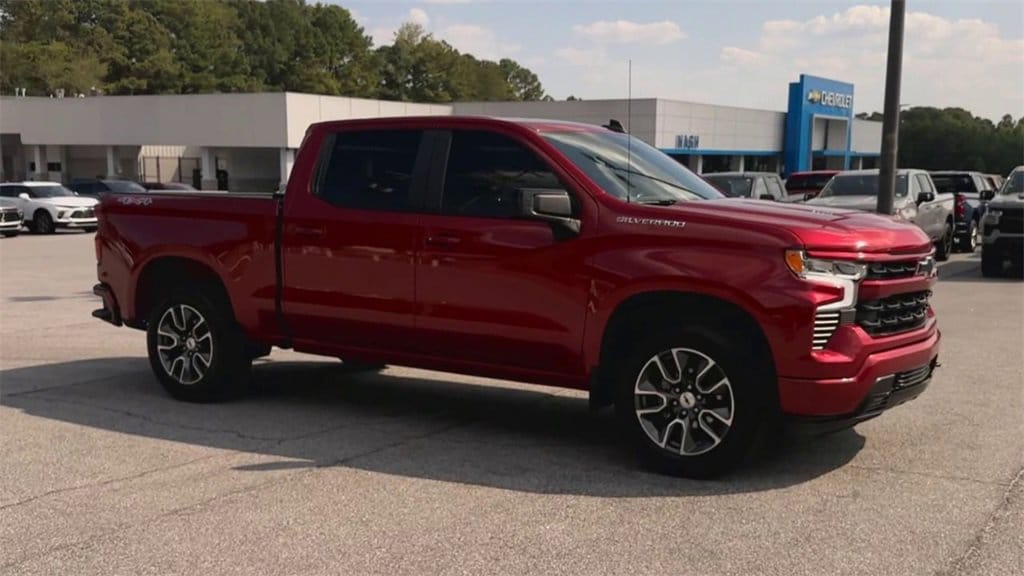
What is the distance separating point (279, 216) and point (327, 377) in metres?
2.17

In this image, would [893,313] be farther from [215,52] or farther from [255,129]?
[215,52]

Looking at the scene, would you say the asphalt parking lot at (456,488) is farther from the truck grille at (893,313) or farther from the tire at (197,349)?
the truck grille at (893,313)

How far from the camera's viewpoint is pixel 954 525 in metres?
4.77

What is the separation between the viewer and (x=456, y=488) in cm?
→ 537

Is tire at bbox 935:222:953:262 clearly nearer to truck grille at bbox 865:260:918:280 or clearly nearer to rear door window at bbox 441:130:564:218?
truck grille at bbox 865:260:918:280

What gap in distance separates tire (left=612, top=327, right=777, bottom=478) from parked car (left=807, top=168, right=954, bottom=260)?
11979 millimetres

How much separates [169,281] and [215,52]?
301 feet

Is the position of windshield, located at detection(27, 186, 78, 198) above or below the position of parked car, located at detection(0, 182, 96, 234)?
above

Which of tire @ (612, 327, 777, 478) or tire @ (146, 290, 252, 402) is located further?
tire @ (146, 290, 252, 402)

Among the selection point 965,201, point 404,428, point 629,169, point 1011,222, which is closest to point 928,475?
point 629,169

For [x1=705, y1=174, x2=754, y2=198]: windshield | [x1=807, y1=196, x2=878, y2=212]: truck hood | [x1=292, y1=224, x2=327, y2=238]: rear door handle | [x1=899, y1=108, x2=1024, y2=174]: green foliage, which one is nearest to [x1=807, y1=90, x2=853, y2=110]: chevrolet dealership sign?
[x1=899, y1=108, x2=1024, y2=174]: green foliage

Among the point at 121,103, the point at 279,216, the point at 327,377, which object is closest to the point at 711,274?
the point at 279,216

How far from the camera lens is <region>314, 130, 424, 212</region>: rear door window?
257 inches

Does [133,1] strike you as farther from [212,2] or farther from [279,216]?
[279,216]
